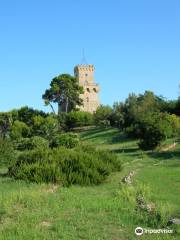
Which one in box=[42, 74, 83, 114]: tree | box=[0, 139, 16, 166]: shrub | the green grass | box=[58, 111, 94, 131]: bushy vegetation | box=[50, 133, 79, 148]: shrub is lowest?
the green grass

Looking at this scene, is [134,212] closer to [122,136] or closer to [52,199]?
[52,199]

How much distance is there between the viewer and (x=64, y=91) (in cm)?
7512

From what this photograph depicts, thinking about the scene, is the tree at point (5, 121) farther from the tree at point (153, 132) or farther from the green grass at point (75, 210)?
the green grass at point (75, 210)

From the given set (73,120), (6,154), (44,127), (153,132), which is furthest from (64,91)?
(6,154)

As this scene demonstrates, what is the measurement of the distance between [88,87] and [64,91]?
13740 millimetres

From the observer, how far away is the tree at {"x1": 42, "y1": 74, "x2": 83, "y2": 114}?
243 feet

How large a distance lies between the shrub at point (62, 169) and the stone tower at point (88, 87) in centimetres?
6758

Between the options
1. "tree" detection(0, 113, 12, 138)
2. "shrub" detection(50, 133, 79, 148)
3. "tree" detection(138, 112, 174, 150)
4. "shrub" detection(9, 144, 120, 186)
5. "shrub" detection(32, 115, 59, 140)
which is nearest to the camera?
"shrub" detection(9, 144, 120, 186)

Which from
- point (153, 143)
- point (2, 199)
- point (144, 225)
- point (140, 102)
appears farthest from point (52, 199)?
point (140, 102)

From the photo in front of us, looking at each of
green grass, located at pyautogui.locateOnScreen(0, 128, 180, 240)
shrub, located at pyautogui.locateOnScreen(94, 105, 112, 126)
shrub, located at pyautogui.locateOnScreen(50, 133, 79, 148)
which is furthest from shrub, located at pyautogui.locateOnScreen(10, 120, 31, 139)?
green grass, located at pyautogui.locateOnScreen(0, 128, 180, 240)

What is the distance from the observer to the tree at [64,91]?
7419 centimetres

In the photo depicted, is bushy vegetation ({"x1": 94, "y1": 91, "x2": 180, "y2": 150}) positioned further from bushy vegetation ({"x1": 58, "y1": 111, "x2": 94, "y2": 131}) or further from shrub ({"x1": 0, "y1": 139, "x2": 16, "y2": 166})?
shrub ({"x1": 0, "y1": 139, "x2": 16, "y2": 166})

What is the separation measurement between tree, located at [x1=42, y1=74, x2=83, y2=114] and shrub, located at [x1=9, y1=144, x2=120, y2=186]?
57.8 m

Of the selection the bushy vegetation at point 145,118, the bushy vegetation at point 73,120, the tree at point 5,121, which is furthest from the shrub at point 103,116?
the tree at point 5,121
